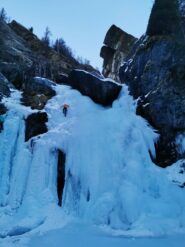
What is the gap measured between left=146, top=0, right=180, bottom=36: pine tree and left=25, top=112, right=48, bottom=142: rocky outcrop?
612cm

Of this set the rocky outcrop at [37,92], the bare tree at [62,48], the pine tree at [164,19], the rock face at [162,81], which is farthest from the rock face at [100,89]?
the bare tree at [62,48]

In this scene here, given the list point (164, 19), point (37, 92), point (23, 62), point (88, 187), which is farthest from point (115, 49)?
point (88, 187)

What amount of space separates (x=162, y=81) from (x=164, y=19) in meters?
3.54

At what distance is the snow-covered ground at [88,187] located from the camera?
8.55 metres

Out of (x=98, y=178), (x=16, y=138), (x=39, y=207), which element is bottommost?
(x=39, y=207)

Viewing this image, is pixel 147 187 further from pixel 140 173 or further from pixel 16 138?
pixel 16 138

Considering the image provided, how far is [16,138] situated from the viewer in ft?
39.2

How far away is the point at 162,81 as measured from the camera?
12.9 m

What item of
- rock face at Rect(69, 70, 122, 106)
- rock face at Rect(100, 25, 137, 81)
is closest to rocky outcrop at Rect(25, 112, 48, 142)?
rock face at Rect(69, 70, 122, 106)

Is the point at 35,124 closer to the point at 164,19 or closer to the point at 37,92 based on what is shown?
the point at 37,92

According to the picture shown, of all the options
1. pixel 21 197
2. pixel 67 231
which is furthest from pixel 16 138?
pixel 67 231

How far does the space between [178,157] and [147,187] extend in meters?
1.81

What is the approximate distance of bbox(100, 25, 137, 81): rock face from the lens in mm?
21405

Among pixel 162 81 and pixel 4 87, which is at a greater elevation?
pixel 4 87
